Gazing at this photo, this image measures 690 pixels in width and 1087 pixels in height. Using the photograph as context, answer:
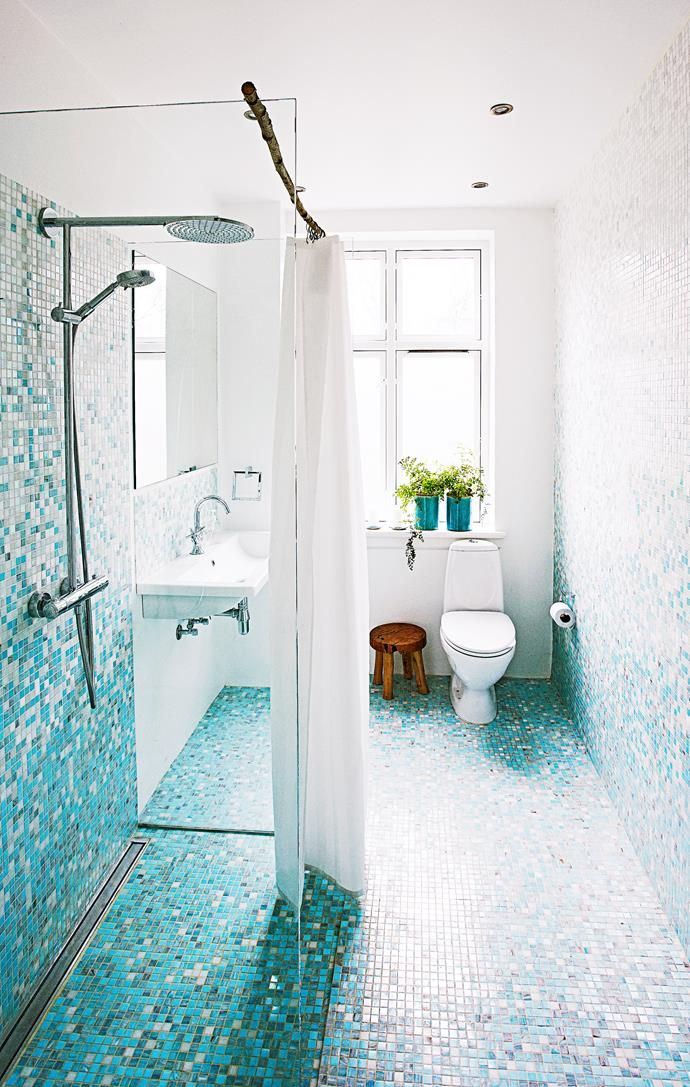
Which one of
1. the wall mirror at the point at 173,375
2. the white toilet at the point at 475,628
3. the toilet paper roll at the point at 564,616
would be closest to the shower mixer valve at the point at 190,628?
the wall mirror at the point at 173,375

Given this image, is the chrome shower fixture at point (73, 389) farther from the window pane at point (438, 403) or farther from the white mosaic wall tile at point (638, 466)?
the window pane at point (438, 403)

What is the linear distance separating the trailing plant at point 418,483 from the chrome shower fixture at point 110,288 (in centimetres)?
262

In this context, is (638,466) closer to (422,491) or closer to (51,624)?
(422,491)

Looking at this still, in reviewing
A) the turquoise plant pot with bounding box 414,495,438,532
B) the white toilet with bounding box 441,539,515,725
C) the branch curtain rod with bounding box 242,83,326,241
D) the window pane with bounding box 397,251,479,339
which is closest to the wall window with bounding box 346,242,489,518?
the window pane with bounding box 397,251,479,339

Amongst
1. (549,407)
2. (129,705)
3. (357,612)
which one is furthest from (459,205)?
(129,705)

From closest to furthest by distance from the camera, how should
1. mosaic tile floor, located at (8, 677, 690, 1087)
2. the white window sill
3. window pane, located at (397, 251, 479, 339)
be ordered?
mosaic tile floor, located at (8, 677, 690, 1087)
the white window sill
window pane, located at (397, 251, 479, 339)

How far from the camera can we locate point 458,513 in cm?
432

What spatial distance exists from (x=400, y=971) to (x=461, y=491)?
8.46ft

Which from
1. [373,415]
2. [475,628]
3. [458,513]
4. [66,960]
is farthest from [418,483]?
[66,960]

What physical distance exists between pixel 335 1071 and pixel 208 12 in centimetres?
264

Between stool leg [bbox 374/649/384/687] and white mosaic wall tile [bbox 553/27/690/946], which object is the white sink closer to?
white mosaic wall tile [bbox 553/27/690/946]

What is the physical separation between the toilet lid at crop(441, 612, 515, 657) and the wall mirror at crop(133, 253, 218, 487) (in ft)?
6.64

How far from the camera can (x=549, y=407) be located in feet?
14.0

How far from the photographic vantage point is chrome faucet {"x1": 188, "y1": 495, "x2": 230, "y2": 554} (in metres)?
1.90
